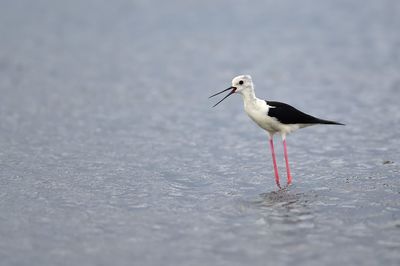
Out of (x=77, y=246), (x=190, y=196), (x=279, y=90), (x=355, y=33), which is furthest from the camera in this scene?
(x=355, y=33)

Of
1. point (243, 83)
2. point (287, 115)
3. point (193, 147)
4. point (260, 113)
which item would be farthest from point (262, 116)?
point (193, 147)

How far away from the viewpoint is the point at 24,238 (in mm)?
6266

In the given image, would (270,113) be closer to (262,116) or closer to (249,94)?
(262,116)

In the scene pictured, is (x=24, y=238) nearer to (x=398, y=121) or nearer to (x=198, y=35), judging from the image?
(x=398, y=121)

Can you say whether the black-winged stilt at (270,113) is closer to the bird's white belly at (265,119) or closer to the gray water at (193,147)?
the bird's white belly at (265,119)

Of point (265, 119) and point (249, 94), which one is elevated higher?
point (249, 94)

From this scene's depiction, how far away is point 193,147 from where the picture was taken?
9.74 m

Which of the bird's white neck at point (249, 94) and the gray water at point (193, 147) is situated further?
the bird's white neck at point (249, 94)

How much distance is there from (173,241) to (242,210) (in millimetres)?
1075

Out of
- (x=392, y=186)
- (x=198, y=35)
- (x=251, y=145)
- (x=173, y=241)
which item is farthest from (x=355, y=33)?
(x=173, y=241)

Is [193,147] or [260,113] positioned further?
[193,147]

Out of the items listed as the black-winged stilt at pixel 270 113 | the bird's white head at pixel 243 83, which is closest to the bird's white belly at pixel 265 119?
the black-winged stilt at pixel 270 113

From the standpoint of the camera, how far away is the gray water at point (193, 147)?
20.2 feet

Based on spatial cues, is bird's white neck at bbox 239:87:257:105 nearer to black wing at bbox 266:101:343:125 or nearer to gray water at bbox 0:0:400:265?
black wing at bbox 266:101:343:125
